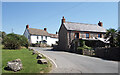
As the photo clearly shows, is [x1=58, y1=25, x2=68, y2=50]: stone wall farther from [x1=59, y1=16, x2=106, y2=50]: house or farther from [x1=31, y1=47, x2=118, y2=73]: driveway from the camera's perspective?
[x1=31, y1=47, x2=118, y2=73]: driveway

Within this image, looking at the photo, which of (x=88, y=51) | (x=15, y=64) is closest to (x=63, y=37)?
(x=88, y=51)

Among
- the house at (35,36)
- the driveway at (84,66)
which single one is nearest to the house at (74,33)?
Answer: the driveway at (84,66)

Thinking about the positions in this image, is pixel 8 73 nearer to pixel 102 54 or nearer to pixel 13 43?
pixel 102 54

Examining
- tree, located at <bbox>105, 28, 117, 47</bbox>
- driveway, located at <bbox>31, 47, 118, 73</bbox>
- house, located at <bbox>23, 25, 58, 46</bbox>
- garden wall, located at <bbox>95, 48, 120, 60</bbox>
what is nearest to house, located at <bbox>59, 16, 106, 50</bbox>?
tree, located at <bbox>105, 28, 117, 47</bbox>

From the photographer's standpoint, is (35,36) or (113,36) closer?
(113,36)

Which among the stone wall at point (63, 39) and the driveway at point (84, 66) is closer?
the driveway at point (84, 66)

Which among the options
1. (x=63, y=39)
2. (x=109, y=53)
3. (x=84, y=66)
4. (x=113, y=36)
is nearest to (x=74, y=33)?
(x=63, y=39)

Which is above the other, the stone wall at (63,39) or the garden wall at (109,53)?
the stone wall at (63,39)

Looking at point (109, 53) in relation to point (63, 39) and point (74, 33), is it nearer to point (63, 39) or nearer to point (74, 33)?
point (74, 33)

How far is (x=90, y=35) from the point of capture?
98.1 ft

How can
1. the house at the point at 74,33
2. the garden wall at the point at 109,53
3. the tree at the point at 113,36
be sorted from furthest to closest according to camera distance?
the house at the point at 74,33
the tree at the point at 113,36
the garden wall at the point at 109,53

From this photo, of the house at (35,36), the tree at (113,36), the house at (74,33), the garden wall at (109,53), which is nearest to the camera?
the garden wall at (109,53)

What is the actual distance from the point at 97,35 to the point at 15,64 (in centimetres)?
2760

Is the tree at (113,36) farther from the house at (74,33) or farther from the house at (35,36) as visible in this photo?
the house at (35,36)
